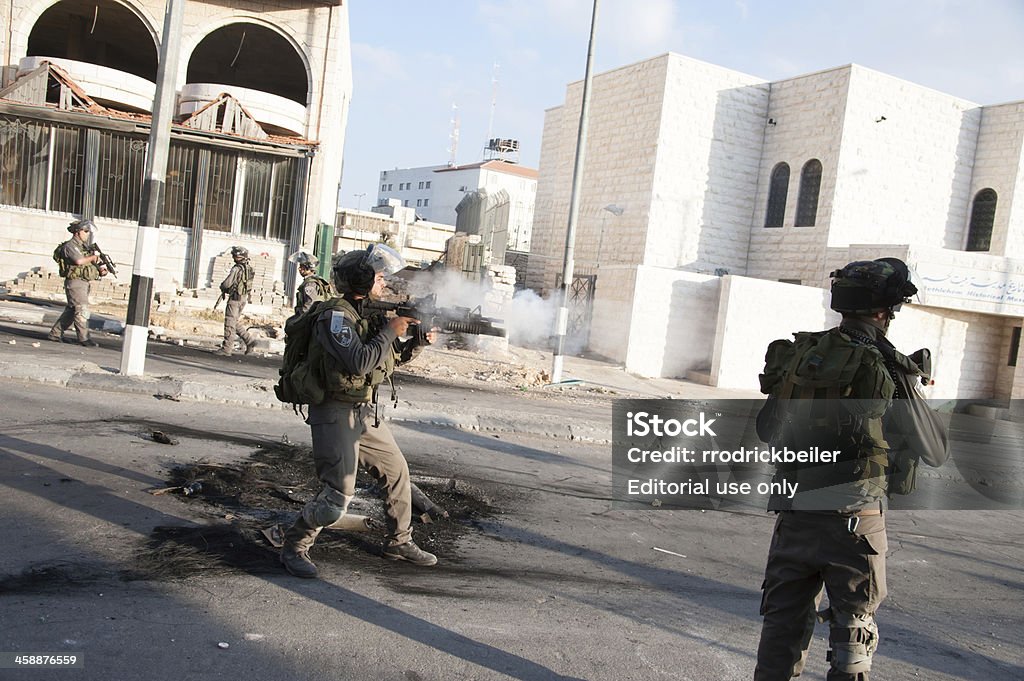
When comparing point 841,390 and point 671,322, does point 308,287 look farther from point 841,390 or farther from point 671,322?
point 671,322

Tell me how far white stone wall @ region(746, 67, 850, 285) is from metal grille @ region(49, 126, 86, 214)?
18735 millimetres

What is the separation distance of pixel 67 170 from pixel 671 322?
1368cm

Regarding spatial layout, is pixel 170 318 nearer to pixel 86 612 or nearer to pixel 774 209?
pixel 86 612

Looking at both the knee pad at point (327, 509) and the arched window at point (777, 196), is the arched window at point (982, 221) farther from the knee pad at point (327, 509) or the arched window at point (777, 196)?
the knee pad at point (327, 509)

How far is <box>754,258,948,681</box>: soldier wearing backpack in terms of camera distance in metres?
2.73

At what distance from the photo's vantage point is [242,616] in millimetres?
3385

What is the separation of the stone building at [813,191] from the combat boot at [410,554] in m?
15.2

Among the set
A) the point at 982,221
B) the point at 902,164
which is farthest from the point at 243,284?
the point at 982,221

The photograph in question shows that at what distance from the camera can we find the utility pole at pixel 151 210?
28.2 feet

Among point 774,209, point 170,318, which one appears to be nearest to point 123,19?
point 170,318

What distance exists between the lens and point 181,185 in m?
17.0

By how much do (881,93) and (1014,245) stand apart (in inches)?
259

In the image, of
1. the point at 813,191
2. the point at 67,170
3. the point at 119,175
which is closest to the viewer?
the point at 67,170

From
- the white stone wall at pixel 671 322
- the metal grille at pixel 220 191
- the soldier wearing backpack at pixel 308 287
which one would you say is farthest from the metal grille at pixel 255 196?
the white stone wall at pixel 671 322
